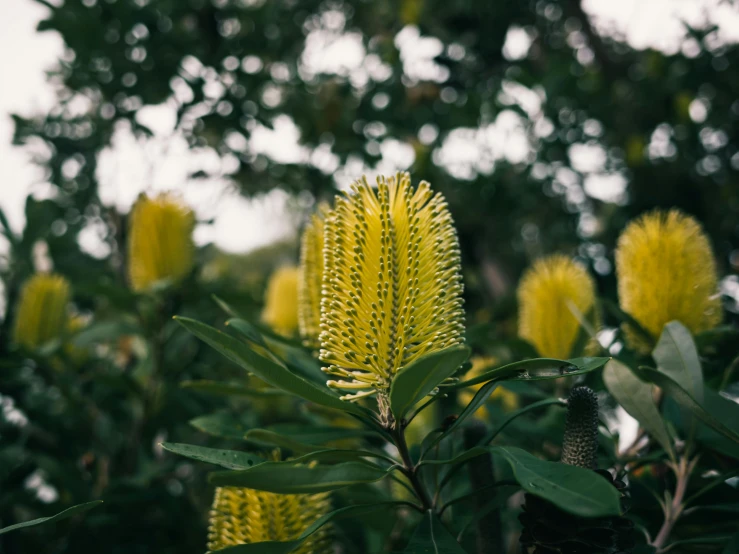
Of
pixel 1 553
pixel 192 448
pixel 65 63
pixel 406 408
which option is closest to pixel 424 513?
pixel 406 408

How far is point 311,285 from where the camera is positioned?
1217mm

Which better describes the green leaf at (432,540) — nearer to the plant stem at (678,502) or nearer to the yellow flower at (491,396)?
the plant stem at (678,502)

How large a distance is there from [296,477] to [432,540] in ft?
0.77

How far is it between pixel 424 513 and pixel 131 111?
2.41 m

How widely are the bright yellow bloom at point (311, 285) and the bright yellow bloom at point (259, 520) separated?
309 mm

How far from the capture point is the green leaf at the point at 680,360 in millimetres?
905

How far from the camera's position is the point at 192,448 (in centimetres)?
80

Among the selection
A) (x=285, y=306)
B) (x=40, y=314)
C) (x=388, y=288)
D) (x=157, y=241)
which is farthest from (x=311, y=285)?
(x=40, y=314)

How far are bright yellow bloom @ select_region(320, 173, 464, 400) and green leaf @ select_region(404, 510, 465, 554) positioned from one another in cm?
20

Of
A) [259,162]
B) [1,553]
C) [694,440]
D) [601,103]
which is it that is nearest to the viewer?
[694,440]

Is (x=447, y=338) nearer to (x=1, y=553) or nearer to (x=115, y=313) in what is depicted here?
(x=1, y=553)

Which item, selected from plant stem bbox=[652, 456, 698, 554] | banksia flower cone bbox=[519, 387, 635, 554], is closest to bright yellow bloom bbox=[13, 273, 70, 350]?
banksia flower cone bbox=[519, 387, 635, 554]

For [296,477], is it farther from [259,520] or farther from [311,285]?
[311,285]

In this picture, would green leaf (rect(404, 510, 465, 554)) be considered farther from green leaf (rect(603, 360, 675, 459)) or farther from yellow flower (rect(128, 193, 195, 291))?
yellow flower (rect(128, 193, 195, 291))
